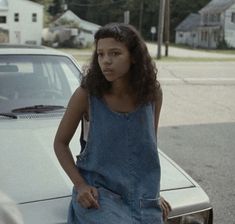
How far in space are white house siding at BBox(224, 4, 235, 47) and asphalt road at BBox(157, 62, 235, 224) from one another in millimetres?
57296

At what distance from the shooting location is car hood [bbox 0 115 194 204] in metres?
2.41

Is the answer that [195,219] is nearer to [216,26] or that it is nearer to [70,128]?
[70,128]

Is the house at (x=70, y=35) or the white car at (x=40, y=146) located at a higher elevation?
the white car at (x=40, y=146)

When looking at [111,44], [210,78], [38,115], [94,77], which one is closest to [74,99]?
Answer: [94,77]

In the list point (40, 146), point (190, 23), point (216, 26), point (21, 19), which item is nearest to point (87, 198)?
point (40, 146)

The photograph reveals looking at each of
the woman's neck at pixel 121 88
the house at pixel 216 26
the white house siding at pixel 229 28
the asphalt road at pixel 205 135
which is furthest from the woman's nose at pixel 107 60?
the white house siding at pixel 229 28

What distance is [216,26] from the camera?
76.4 meters

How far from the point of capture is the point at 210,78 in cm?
1861

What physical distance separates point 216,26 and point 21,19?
2843cm

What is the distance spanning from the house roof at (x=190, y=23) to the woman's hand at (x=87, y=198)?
83349mm

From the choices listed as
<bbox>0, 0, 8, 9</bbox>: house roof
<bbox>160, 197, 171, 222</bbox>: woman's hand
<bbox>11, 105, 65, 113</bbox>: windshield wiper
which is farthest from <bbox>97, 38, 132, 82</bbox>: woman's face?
<bbox>0, 0, 8, 9</bbox>: house roof

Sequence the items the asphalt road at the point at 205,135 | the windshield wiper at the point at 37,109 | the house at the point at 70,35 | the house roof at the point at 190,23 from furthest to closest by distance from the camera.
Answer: the house roof at the point at 190,23, the house at the point at 70,35, the asphalt road at the point at 205,135, the windshield wiper at the point at 37,109

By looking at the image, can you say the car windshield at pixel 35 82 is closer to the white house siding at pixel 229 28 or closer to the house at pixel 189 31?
the white house siding at pixel 229 28

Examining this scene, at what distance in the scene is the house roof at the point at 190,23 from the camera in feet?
277
